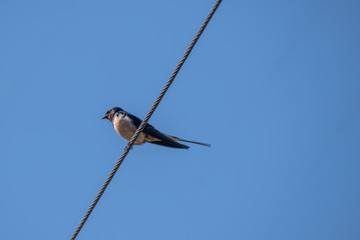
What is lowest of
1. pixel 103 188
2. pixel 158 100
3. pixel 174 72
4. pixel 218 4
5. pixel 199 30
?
pixel 103 188

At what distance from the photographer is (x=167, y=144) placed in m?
6.70

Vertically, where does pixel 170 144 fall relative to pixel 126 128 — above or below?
above

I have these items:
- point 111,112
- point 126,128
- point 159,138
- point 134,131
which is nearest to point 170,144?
point 159,138

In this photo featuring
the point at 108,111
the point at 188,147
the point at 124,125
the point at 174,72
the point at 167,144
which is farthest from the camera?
the point at 108,111

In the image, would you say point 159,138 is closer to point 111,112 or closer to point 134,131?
point 134,131

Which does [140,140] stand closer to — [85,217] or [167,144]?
[167,144]

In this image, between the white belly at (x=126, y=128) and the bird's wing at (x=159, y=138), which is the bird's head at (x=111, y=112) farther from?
the bird's wing at (x=159, y=138)

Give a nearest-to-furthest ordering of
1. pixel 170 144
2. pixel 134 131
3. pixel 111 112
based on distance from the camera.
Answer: pixel 170 144 → pixel 134 131 → pixel 111 112

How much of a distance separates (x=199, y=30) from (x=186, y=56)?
0.78 ft

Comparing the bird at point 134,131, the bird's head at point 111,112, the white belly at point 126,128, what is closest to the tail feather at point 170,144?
the bird at point 134,131

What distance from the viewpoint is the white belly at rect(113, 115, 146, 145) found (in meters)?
7.04

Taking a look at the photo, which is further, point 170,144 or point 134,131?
point 134,131

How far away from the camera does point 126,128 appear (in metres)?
7.11

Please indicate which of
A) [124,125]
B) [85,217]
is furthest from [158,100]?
[124,125]
